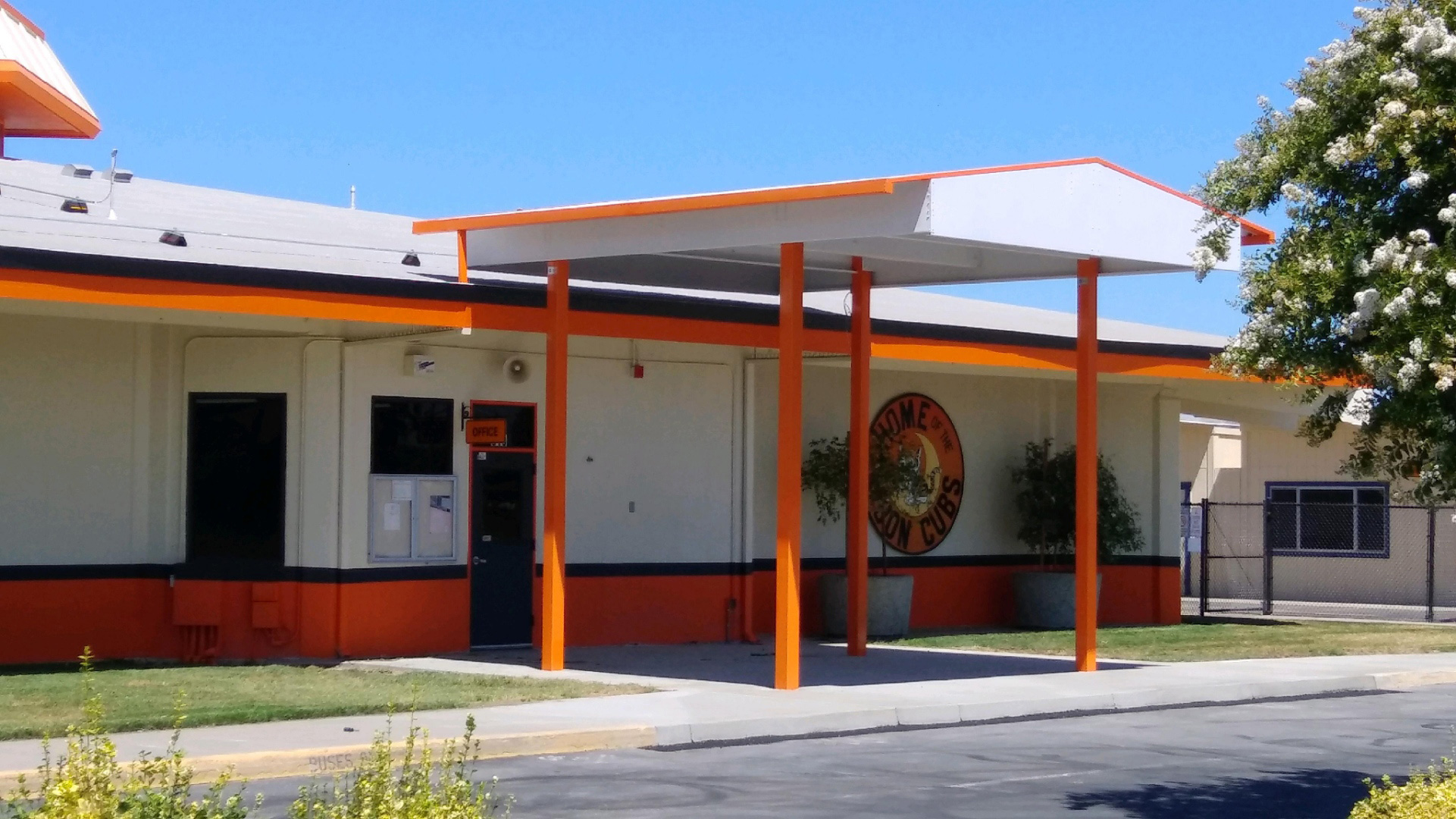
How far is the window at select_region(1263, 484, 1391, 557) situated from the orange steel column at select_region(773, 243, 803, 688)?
61.2 feet

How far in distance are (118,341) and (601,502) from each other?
565cm

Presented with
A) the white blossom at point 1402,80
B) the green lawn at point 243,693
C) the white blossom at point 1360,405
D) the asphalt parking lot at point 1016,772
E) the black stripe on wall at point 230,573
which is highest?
the white blossom at point 1402,80

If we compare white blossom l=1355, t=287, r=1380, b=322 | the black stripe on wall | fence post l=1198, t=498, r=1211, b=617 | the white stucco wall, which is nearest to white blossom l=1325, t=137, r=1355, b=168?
white blossom l=1355, t=287, r=1380, b=322

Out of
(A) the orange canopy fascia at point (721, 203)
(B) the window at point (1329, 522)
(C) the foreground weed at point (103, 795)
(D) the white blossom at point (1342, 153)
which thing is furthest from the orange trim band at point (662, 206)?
(B) the window at point (1329, 522)

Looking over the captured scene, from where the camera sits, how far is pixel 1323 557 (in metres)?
33.2

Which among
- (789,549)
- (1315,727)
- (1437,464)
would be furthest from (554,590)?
(1437,464)

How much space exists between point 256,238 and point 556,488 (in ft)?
15.0

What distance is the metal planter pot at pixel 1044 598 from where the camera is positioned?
24.3 meters

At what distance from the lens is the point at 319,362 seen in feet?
59.8

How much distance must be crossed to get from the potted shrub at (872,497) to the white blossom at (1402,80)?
1382 centimetres

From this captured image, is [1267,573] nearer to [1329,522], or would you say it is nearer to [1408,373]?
[1329,522]

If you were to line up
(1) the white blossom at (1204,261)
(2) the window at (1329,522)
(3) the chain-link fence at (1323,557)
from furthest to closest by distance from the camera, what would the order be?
(2) the window at (1329,522), (3) the chain-link fence at (1323,557), (1) the white blossom at (1204,261)

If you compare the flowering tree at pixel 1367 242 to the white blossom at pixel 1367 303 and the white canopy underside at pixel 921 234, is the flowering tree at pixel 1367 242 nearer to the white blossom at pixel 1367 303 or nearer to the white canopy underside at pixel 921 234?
the white blossom at pixel 1367 303

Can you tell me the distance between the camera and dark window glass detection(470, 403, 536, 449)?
19.5 m
